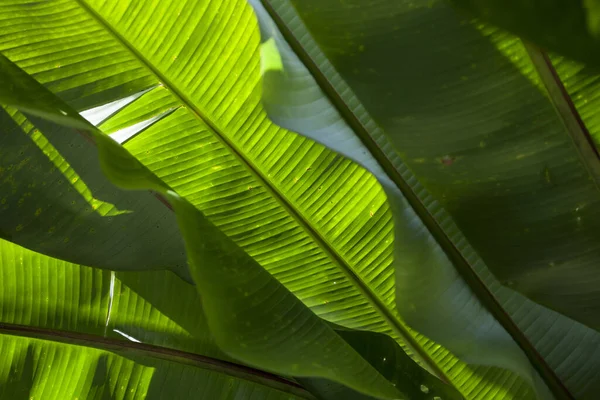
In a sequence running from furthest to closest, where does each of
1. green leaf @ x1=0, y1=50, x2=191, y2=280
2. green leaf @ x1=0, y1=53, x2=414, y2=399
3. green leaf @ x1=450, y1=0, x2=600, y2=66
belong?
green leaf @ x1=0, y1=50, x2=191, y2=280, green leaf @ x1=0, y1=53, x2=414, y2=399, green leaf @ x1=450, y1=0, x2=600, y2=66

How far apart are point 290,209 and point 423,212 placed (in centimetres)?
16

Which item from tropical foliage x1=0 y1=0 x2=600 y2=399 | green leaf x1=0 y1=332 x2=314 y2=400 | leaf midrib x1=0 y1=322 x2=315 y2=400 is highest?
tropical foliage x1=0 y1=0 x2=600 y2=399

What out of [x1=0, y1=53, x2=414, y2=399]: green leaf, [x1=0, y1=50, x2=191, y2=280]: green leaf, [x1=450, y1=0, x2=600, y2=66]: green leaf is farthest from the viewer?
[x1=0, y1=50, x2=191, y2=280]: green leaf

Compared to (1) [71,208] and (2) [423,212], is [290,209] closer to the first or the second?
(2) [423,212]

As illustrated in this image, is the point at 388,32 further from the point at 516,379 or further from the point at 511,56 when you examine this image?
the point at 516,379

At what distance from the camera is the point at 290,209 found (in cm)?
64

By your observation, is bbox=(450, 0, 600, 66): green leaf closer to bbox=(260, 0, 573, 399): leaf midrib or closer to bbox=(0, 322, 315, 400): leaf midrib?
bbox=(260, 0, 573, 399): leaf midrib

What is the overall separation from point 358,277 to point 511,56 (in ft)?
→ 1.05

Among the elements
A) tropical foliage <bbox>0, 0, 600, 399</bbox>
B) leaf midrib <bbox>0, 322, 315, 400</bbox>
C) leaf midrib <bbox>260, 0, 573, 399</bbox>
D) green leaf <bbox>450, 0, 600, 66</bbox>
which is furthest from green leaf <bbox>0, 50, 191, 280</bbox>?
green leaf <bbox>450, 0, 600, 66</bbox>

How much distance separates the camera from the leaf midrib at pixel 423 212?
50 cm

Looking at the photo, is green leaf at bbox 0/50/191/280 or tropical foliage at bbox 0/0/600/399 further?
green leaf at bbox 0/50/191/280

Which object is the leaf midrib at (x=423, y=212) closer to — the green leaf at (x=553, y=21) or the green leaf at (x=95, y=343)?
the green leaf at (x=553, y=21)

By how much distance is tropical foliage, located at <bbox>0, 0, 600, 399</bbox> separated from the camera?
1.46 ft

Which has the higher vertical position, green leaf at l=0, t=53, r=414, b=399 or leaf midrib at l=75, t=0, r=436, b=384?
leaf midrib at l=75, t=0, r=436, b=384
